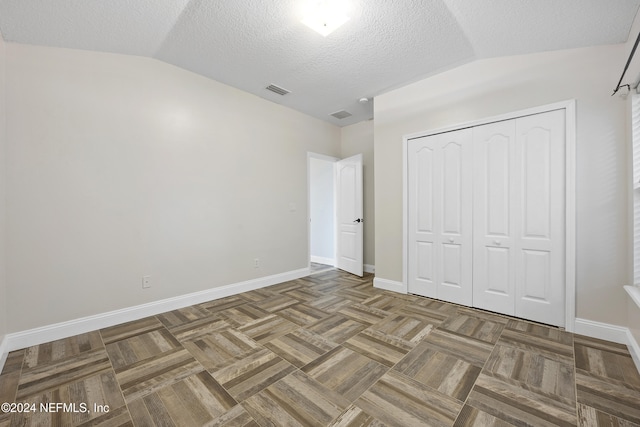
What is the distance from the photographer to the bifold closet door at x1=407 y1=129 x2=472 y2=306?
10.2 ft

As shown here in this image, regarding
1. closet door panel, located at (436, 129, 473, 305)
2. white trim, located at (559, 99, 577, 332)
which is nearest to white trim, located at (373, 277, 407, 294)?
closet door panel, located at (436, 129, 473, 305)

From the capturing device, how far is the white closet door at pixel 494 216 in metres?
2.81

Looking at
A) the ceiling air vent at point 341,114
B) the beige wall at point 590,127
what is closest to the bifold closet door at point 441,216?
the beige wall at point 590,127

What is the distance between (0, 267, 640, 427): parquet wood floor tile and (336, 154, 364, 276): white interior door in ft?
5.99

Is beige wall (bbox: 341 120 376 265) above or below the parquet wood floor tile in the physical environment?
above

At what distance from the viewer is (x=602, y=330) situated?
2.33 m

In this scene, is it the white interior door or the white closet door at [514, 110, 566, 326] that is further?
the white interior door

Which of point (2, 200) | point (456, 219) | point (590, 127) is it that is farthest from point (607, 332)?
point (2, 200)

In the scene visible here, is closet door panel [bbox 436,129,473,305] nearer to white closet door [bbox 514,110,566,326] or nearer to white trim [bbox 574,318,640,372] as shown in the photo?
white closet door [bbox 514,110,566,326]

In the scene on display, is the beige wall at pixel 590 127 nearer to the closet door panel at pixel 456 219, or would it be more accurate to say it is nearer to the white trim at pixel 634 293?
the white trim at pixel 634 293

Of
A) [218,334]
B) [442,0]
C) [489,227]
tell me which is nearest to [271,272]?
[218,334]

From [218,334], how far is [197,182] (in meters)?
1.84

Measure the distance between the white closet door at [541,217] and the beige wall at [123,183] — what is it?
3.24 meters

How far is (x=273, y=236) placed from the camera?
165 inches
